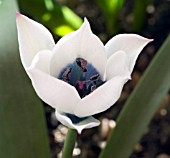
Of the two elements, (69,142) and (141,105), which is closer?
(69,142)

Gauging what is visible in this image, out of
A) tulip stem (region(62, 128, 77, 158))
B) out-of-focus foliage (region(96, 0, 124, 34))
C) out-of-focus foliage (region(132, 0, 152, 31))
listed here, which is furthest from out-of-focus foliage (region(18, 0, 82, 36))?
tulip stem (region(62, 128, 77, 158))

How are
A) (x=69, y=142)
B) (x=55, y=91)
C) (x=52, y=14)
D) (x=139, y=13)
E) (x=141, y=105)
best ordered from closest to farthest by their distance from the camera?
(x=55, y=91)
(x=69, y=142)
(x=141, y=105)
(x=52, y=14)
(x=139, y=13)

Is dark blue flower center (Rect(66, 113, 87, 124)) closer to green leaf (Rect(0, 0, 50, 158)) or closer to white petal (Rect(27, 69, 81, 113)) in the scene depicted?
white petal (Rect(27, 69, 81, 113))

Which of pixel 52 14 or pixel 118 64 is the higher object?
pixel 118 64

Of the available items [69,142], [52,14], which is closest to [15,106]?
[69,142]

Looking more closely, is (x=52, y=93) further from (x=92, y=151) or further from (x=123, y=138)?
(x=92, y=151)

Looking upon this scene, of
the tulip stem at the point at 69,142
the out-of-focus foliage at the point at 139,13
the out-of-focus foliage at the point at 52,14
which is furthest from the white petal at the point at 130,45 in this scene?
the out-of-focus foliage at the point at 139,13

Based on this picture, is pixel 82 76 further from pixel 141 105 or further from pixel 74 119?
pixel 141 105
